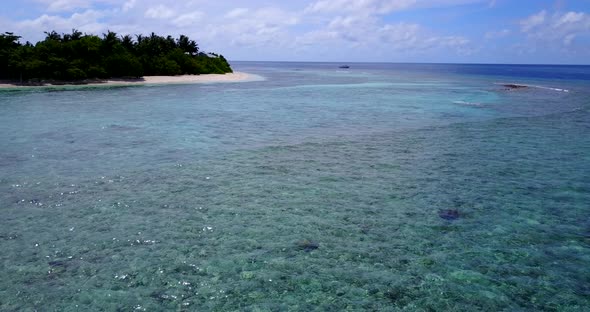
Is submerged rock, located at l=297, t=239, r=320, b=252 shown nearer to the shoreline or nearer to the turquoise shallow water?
the turquoise shallow water

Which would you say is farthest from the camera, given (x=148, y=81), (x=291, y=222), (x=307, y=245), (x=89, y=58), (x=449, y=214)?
(x=148, y=81)

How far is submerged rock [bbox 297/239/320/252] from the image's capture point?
30.1ft

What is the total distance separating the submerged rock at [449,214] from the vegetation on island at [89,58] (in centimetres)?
6047

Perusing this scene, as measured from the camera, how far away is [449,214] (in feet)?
37.2

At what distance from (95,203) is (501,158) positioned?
16430 millimetres

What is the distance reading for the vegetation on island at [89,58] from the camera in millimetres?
56938

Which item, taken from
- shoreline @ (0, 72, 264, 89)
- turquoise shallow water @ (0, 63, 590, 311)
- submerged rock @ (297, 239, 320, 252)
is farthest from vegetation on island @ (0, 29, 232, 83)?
submerged rock @ (297, 239, 320, 252)

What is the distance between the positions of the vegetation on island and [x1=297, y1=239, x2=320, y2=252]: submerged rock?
195 ft

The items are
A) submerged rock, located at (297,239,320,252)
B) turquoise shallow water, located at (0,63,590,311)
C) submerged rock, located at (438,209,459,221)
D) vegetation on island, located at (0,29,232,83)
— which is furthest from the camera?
vegetation on island, located at (0,29,232,83)

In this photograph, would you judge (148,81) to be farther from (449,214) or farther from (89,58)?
(449,214)

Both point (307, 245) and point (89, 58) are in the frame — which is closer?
point (307, 245)

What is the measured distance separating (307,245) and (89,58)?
66.2 meters

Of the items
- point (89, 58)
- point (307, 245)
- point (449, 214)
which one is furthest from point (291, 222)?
point (89, 58)

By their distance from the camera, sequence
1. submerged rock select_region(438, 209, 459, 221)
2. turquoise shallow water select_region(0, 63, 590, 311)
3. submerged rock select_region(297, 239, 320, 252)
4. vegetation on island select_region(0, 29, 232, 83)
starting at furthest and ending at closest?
vegetation on island select_region(0, 29, 232, 83)
submerged rock select_region(438, 209, 459, 221)
submerged rock select_region(297, 239, 320, 252)
turquoise shallow water select_region(0, 63, 590, 311)
